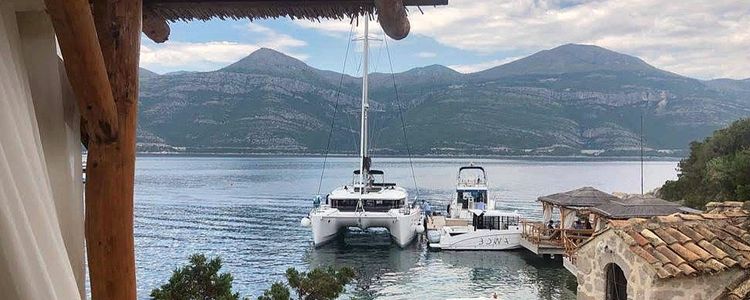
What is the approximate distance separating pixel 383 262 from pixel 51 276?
20978 millimetres

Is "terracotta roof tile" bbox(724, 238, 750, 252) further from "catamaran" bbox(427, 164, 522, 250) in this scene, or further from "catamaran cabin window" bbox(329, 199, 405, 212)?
"catamaran cabin window" bbox(329, 199, 405, 212)

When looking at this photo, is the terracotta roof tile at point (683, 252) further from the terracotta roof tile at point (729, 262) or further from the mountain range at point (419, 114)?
the mountain range at point (419, 114)

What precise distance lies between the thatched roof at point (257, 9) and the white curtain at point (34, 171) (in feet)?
3.57

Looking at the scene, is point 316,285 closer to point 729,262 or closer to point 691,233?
point 691,233

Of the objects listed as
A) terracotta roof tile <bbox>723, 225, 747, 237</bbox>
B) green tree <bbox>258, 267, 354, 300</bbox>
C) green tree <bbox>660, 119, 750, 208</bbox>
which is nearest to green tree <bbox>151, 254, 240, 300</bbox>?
green tree <bbox>258, 267, 354, 300</bbox>

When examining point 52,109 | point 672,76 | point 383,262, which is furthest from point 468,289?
point 672,76

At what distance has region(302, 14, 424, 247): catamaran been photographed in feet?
78.7

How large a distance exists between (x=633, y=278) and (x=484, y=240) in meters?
17.9

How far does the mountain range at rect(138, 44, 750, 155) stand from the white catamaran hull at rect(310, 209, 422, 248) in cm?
7010

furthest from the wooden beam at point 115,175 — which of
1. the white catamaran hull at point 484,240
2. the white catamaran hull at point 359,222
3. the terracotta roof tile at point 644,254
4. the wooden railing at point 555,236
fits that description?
the white catamaran hull at point 484,240

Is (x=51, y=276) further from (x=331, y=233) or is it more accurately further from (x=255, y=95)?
(x=255, y=95)

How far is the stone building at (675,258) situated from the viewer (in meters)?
5.27

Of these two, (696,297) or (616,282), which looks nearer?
(696,297)

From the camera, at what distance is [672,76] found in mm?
148750
